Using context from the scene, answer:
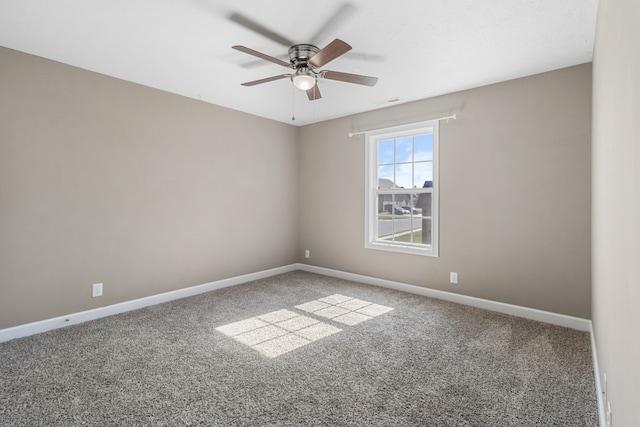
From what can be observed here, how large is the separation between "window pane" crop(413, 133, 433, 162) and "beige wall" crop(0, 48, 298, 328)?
2262 mm

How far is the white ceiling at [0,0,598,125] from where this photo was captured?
2160 mm

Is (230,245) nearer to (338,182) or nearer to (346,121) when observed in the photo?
(338,182)

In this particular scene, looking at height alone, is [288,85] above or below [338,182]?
above

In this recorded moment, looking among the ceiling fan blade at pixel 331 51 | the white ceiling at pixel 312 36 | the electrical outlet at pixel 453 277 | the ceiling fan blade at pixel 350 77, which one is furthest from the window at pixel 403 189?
the ceiling fan blade at pixel 331 51

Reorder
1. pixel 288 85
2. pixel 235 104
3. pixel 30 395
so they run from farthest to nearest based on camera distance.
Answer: pixel 235 104, pixel 288 85, pixel 30 395

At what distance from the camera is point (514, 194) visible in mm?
3373

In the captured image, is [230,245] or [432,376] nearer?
[432,376]

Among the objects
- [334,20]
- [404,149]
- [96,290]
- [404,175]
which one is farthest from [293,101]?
[96,290]

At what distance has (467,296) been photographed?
3725mm

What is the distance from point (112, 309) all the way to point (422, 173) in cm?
394

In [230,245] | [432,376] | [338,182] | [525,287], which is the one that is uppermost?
[338,182]

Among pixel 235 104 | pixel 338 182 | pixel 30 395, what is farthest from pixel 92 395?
pixel 338 182

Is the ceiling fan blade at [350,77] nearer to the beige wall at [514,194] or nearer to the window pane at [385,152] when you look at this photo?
the beige wall at [514,194]

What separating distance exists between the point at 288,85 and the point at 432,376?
3.11 metres
